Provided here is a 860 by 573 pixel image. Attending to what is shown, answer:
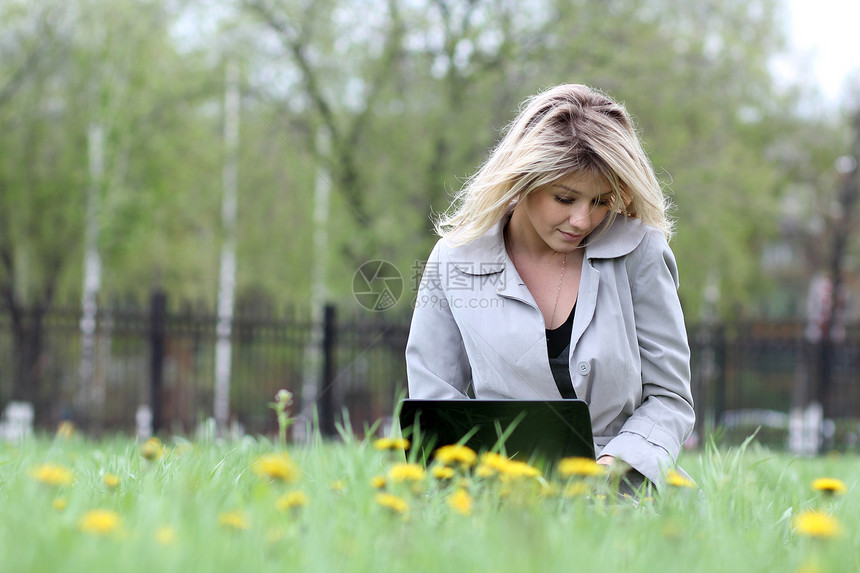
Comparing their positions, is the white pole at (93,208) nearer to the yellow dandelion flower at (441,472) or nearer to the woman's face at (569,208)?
the woman's face at (569,208)

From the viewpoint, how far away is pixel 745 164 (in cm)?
1487

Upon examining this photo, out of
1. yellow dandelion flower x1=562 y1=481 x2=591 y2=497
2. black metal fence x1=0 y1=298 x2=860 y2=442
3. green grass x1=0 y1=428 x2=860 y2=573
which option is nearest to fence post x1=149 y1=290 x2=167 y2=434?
black metal fence x1=0 y1=298 x2=860 y2=442

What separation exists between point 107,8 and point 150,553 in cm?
1593

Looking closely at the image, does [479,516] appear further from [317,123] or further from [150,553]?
[317,123]

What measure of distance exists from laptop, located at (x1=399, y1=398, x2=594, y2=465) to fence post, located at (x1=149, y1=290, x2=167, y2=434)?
6942 millimetres

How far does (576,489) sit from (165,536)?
2.35 ft

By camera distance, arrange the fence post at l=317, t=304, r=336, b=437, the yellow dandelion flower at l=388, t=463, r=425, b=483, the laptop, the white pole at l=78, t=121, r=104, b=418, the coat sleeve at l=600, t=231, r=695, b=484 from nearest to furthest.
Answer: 1. the yellow dandelion flower at l=388, t=463, r=425, b=483
2. the laptop
3. the coat sleeve at l=600, t=231, r=695, b=484
4. the fence post at l=317, t=304, r=336, b=437
5. the white pole at l=78, t=121, r=104, b=418

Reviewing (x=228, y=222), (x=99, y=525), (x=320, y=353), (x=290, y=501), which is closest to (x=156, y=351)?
(x=320, y=353)

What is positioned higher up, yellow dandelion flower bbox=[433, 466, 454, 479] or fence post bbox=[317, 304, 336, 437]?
yellow dandelion flower bbox=[433, 466, 454, 479]

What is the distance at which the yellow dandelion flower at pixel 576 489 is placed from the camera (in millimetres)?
1454

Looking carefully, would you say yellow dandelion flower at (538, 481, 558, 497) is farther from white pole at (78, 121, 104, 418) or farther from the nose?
white pole at (78, 121, 104, 418)

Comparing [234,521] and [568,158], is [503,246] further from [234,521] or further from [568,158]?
[234,521]

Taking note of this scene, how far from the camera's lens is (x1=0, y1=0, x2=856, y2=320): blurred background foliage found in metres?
11.5

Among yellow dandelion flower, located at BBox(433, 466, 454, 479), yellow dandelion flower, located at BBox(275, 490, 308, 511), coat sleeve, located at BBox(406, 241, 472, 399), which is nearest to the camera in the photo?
yellow dandelion flower, located at BBox(275, 490, 308, 511)
